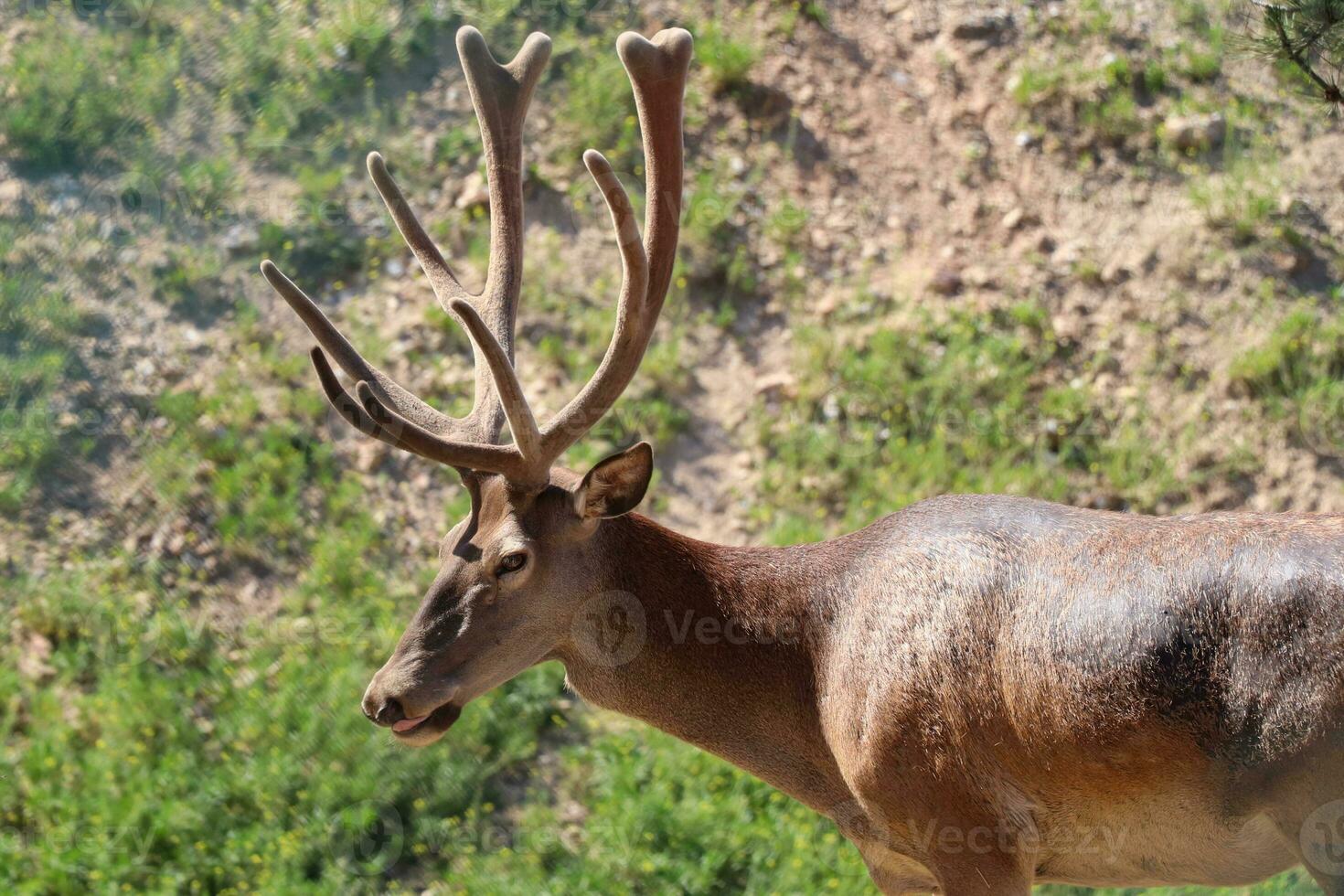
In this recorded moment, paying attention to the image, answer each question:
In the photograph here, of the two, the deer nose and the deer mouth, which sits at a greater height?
the deer nose

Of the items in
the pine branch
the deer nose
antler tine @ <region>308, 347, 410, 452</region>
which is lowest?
the deer nose

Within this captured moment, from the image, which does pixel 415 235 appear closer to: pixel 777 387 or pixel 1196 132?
pixel 777 387

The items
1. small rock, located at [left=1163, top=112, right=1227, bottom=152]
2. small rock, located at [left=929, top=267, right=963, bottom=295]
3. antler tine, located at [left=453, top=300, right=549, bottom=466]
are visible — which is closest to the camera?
antler tine, located at [left=453, top=300, right=549, bottom=466]

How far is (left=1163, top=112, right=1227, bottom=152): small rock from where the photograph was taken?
9844 millimetres

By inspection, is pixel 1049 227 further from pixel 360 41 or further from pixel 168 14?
pixel 168 14

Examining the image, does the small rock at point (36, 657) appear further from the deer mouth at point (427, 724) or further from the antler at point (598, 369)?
the deer mouth at point (427, 724)

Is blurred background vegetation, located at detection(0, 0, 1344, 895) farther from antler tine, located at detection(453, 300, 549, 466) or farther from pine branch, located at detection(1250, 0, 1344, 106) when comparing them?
antler tine, located at detection(453, 300, 549, 466)

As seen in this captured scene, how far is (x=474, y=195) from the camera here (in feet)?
33.0

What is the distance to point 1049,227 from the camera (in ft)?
32.0

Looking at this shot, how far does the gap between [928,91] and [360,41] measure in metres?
4.31

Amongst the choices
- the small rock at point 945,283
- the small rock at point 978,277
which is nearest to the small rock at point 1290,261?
the small rock at point 978,277

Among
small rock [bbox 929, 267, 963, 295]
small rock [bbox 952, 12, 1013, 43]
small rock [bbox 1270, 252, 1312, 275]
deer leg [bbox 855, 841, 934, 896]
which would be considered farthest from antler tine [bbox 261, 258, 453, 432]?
small rock [bbox 952, 12, 1013, 43]

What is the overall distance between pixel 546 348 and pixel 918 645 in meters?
5.02

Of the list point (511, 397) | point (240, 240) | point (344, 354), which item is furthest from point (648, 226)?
point (240, 240)
